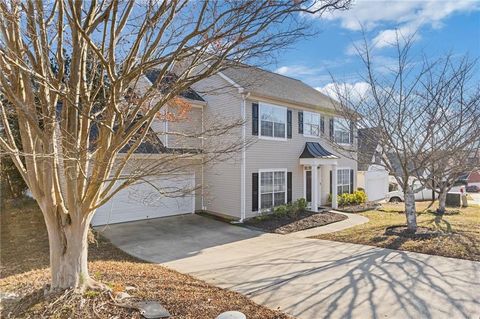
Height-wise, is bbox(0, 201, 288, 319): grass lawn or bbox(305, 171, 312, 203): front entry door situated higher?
bbox(305, 171, 312, 203): front entry door

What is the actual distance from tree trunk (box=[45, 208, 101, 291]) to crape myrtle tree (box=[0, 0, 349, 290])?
15 millimetres

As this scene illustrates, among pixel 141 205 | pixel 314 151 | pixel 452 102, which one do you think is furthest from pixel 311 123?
pixel 141 205

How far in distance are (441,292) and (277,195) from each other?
32.0 feet

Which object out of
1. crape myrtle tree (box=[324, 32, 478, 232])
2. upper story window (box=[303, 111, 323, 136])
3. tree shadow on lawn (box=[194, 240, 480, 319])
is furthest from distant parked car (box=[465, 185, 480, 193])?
tree shadow on lawn (box=[194, 240, 480, 319])

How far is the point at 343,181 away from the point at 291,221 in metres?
7.39

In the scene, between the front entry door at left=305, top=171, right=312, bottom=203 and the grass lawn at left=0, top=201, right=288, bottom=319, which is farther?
the front entry door at left=305, top=171, right=312, bottom=203

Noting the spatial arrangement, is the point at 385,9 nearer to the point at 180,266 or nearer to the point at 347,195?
the point at 180,266

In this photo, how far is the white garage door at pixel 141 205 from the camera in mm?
12523

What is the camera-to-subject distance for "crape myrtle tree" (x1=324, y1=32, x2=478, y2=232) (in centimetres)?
1002

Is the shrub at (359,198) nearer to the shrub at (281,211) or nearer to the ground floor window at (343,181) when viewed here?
the ground floor window at (343,181)

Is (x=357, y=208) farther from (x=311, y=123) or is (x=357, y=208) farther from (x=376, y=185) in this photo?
(x=376, y=185)

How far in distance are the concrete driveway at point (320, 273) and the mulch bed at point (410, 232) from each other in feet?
6.21

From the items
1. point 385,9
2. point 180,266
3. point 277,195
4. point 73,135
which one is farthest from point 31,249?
point 385,9

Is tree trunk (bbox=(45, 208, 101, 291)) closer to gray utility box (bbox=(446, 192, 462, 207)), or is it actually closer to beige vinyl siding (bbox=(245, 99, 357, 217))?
beige vinyl siding (bbox=(245, 99, 357, 217))
